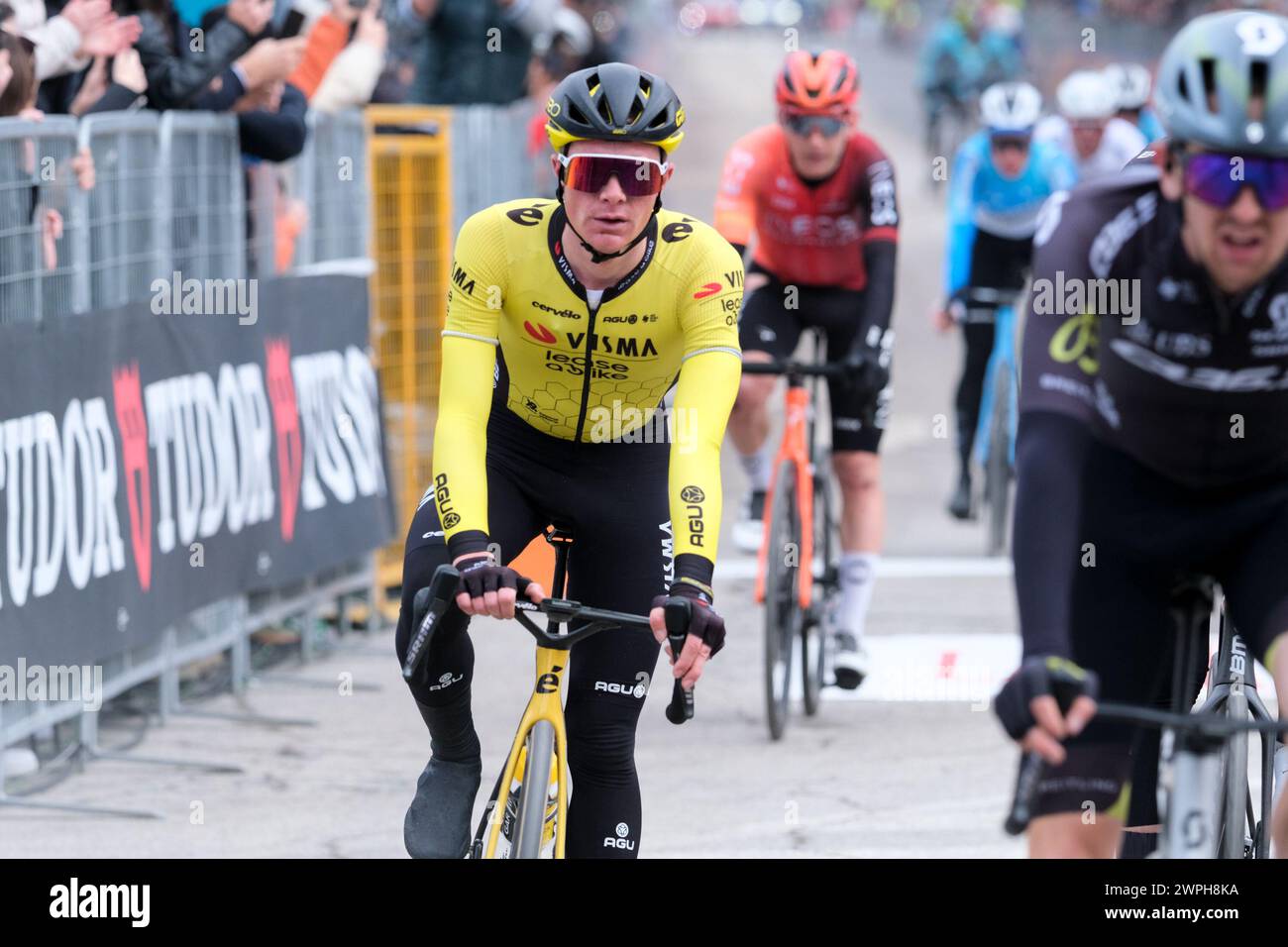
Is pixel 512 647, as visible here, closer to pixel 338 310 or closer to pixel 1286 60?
pixel 338 310

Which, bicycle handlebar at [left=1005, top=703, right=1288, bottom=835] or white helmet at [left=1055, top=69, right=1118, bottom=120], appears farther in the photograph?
white helmet at [left=1055, top=69, right=1118, bottom=120]

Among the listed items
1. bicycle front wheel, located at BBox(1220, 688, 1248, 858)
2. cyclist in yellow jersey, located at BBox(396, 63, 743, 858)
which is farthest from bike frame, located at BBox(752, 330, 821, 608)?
bicycle front wheel, located at BBox(1220, 688, 1248, 858)

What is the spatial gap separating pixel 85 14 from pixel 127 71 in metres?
0.29

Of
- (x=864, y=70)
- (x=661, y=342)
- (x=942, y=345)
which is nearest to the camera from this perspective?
(x=661, y=342)

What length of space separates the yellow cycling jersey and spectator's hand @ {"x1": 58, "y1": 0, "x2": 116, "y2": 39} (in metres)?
3.33

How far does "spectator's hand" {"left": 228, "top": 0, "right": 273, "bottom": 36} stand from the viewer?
28.7 feet

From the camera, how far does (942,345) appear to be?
21062 millimetres

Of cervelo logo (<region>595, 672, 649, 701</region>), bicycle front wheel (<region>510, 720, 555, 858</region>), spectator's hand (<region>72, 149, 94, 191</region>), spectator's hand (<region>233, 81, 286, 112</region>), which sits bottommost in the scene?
bicycle front wheel (<region>510, 720, 555, 858</region>)

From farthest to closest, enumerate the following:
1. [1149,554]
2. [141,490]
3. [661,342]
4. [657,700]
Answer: [657,700] → [141,490] → [661,342] → [1149,554]

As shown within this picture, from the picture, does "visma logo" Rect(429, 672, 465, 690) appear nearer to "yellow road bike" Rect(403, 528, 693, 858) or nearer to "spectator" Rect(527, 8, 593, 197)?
"yellow road bike" Rect(403, 528, 693, 858)

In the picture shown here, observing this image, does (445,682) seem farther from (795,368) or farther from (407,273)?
(407,273)
